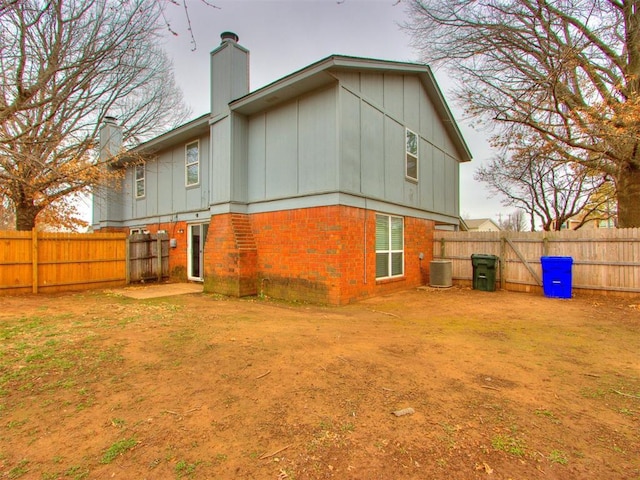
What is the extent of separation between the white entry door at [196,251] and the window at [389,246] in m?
6.19

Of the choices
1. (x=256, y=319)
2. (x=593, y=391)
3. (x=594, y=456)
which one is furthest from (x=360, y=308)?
(x=594, y=456)

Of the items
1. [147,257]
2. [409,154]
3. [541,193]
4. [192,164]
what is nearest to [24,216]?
[147,257]

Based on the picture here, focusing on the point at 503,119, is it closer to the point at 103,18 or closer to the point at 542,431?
the point at 542,431

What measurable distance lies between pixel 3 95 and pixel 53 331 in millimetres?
4423

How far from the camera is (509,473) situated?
1.96 metres

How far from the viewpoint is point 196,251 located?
38.3ft

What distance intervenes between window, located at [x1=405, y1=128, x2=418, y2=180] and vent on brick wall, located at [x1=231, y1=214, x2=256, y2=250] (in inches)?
210

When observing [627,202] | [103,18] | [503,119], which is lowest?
[627,202]

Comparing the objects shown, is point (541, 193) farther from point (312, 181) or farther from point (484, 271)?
point (312, 181)

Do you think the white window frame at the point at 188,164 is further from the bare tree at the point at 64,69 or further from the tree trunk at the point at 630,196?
the tree trunk at the point at 630,196

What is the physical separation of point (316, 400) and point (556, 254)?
31.3 ft

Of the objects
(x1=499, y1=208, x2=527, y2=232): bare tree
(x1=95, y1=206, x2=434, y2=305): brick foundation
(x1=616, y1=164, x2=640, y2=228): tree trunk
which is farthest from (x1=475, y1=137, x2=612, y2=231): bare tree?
(x1=499, y1=208, x2=527, y2=232): bare tree

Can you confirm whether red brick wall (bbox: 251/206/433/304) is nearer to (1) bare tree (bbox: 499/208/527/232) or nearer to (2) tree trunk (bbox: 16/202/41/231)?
(2) tree trunk (bbox: 16/202/41/231)

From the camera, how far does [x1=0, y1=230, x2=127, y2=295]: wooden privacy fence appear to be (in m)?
8.90
